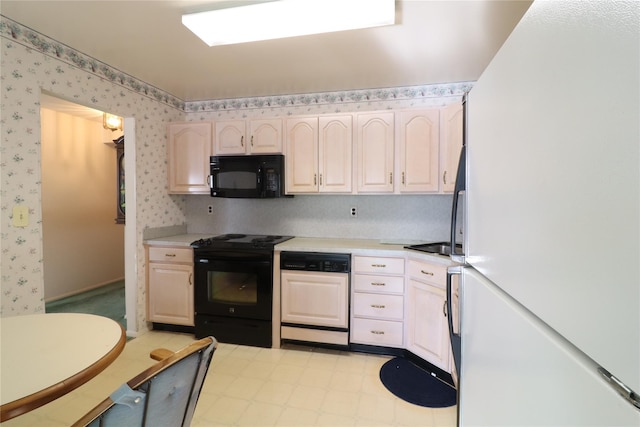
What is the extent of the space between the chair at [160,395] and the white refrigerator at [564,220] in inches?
30.3

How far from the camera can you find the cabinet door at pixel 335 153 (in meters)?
2.79

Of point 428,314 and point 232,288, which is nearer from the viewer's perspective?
point 428,314

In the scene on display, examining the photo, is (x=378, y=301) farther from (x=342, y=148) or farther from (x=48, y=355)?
(x=48, y=355)

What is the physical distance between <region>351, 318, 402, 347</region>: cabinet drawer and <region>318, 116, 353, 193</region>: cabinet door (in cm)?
118

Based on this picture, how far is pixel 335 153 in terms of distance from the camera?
9.27 feet

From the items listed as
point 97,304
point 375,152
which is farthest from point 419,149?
point 97,304

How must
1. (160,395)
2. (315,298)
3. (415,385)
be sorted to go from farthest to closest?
(315,298)
(415,385)
(160,395)

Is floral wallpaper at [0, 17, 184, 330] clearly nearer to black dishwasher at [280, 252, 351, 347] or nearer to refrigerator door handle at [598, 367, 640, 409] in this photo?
black dishwasher at [280, 252, 351, 347]

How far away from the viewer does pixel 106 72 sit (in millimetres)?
2545

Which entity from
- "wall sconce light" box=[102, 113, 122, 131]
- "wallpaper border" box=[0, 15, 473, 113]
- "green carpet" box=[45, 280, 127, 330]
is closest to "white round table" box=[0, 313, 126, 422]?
"wallpaper border" box=[0, 15, 473, 113]

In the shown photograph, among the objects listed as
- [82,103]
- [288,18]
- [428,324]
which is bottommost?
[428,324]

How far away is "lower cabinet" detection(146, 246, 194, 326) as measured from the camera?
2.88 meters

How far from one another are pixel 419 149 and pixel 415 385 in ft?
6.11

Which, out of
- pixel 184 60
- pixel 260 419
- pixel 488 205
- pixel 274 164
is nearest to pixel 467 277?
pixel 488 205
